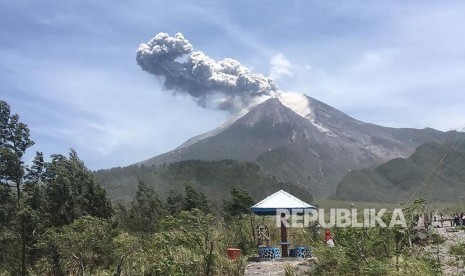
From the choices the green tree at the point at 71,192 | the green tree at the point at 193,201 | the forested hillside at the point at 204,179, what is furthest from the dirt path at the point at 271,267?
the forested hillside at the point at 204,179

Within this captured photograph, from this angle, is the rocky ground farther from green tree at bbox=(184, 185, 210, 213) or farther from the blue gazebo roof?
green tree at bbox=(184, 185, 210, 213)

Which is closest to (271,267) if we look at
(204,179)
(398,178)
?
(204,179)

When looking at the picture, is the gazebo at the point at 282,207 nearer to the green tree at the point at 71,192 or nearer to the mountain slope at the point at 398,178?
the green tree at the point at 71,192

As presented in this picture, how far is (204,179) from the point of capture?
124m

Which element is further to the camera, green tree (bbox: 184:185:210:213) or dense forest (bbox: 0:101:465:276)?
green tree (bbox: 184:185:210:213)

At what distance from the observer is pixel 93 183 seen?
67.8ft

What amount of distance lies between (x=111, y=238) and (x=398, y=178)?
163m

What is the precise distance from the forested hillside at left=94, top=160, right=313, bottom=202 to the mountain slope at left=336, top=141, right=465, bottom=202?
119 feet

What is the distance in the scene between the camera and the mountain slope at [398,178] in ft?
495

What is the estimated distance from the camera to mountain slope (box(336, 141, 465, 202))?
5940 inches

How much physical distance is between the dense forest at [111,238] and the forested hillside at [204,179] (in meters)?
84.8

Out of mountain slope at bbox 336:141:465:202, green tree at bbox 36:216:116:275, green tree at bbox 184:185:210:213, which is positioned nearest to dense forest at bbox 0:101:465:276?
green tree at bbox 36:216:116:275

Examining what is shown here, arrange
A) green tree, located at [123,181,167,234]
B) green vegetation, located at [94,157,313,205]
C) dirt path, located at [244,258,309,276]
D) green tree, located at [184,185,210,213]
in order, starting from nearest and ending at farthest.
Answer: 1. dirt path, located at [244,258,309,276]
2. green tree, located at [123,181,167,234]
3. green tree, located at [184,185,210,213]
4. green vegetation, located at [94,157,313,205]

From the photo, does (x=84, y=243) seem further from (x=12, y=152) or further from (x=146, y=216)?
(x=146, y=216)
